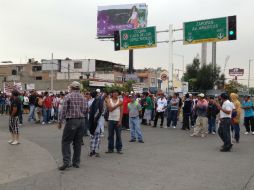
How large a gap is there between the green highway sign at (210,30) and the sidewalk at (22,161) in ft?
54.9

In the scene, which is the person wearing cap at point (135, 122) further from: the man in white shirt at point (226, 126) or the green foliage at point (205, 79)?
the green foliage at point (205, 79)

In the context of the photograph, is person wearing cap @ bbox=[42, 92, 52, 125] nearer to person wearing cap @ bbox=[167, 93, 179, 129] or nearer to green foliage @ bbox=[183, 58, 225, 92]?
person wearing cap @ bbox=[167, 93, 179, 129]

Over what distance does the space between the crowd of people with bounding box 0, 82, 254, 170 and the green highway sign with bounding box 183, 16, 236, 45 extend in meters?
7.32

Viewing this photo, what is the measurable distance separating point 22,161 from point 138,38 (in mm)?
22821

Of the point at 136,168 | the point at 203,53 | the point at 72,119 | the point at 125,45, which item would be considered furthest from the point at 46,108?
the point at 203,53

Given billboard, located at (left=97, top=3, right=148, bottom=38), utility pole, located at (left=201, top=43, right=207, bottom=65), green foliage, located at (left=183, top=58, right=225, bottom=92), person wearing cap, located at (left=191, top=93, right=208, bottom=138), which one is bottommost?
person wearing cap, located at (left=191, top=93, right=208, bottom=138)

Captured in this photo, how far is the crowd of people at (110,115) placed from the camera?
9.30m

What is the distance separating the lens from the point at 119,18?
56969mm

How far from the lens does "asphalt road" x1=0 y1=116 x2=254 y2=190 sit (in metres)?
7.77

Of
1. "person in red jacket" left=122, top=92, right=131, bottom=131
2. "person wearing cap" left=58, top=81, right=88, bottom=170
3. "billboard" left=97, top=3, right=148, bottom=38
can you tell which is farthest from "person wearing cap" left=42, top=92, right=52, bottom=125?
"billboard" left=97, top=3, right=148, bottom=38

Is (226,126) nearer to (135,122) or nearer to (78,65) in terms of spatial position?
(135,122)

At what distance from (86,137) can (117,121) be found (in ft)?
13.9

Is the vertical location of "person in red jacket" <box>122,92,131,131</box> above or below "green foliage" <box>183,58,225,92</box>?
below

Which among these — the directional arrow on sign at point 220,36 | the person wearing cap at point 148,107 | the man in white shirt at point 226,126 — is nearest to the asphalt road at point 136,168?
the man in white shirt at point 226,126
